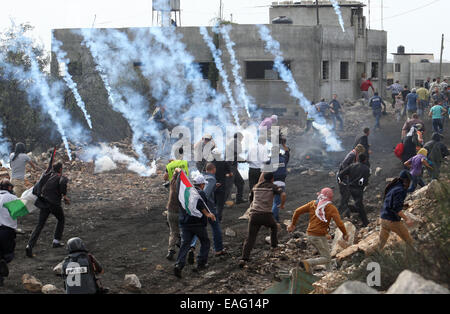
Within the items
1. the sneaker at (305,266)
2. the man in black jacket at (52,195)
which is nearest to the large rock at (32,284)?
the man in black jacket at (52,195)

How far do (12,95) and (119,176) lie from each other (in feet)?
20.9

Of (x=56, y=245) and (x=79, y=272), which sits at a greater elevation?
(x=79, y=272)

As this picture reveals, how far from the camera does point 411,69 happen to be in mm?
58375

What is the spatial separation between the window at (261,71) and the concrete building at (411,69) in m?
31.2

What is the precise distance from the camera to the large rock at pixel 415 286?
4.96 meters

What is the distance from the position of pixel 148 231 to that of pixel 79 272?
5110 mm

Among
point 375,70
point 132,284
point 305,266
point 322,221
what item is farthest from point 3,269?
point 375,70

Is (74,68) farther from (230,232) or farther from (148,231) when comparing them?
(230,232)

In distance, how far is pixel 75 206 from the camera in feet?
46.3

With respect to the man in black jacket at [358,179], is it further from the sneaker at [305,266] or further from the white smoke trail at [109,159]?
the white smoke trail at [109,159]

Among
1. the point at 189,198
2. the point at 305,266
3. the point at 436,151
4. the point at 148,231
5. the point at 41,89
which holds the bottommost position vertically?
the point at 148,231

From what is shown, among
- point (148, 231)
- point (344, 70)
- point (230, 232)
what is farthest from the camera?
point (344, 70)

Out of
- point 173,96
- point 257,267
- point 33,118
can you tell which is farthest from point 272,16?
point 257,267

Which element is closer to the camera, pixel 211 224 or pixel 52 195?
pixel 211 224
